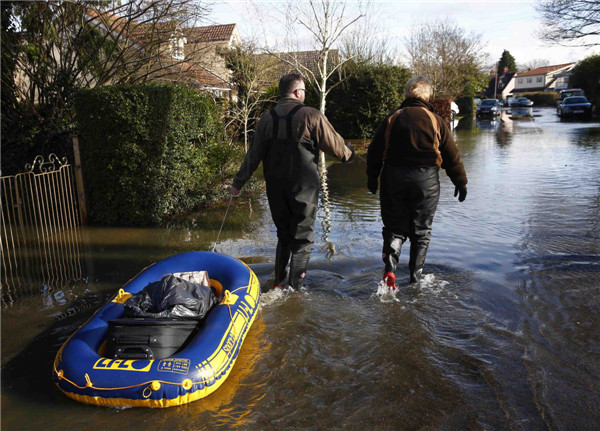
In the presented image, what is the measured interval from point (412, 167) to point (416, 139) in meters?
0.27

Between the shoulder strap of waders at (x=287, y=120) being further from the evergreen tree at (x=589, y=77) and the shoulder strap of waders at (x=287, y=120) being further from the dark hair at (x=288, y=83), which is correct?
the evergreen tree at (x=589, y=77)

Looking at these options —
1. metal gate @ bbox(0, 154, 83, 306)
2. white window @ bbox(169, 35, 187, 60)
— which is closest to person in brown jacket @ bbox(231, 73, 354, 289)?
metal gate @ bbox(0, 154, 83, 306)

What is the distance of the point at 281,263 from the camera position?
5.02 m

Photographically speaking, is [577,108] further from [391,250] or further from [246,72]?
[391,250]

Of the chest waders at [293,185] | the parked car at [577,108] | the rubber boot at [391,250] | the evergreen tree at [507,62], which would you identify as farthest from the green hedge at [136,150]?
the evergreen tree at [507,62]

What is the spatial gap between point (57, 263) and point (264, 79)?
1292cm

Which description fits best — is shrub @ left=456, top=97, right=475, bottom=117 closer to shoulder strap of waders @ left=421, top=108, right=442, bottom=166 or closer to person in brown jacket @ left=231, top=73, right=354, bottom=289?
shoulder strap of waders @ left=421, top=108, right=442, bottom=166

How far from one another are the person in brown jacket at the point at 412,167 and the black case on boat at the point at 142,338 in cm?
228

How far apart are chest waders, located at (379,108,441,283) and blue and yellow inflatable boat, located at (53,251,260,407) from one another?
1.84 metres

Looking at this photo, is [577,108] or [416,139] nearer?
[416,139]

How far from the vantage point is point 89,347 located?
3295mm

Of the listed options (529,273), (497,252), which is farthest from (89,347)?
(497,252)

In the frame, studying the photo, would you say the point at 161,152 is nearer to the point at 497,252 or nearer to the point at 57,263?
the point at 57,263

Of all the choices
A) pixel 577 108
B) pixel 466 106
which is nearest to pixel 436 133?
pixel 577 108
